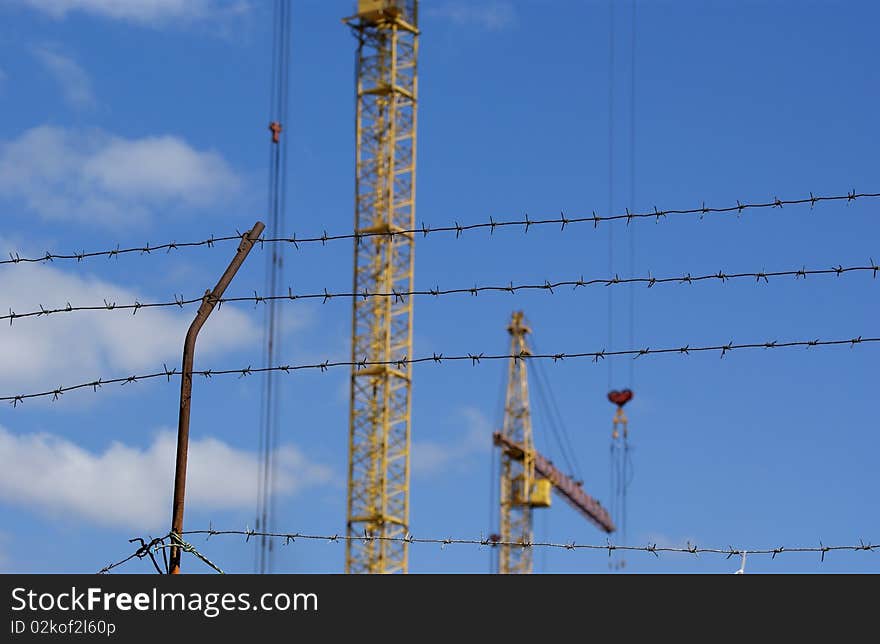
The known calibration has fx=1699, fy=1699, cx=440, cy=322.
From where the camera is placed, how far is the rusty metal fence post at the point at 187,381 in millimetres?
11195

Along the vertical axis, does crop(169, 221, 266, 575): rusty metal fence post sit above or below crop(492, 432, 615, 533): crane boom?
below

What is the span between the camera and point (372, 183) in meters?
66.1

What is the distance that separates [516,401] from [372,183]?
107 ft

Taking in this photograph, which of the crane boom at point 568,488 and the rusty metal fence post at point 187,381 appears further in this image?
the crane boom at point 568,488

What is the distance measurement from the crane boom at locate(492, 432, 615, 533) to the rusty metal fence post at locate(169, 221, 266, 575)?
83.2 metres

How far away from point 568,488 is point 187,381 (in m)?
90.7

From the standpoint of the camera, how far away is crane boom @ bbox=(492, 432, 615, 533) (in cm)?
9538

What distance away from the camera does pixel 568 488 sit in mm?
101375

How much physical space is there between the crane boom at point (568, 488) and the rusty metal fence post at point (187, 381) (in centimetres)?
8315

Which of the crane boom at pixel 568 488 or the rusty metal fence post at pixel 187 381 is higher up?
the crane boom at pixel 568 488

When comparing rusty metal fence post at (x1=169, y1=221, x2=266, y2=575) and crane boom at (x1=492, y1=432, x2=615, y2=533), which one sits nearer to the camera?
rusty metal fence post at (x1=169, y1=221, x2=266, y2=575)

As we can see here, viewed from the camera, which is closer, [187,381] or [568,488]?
[187,381]
